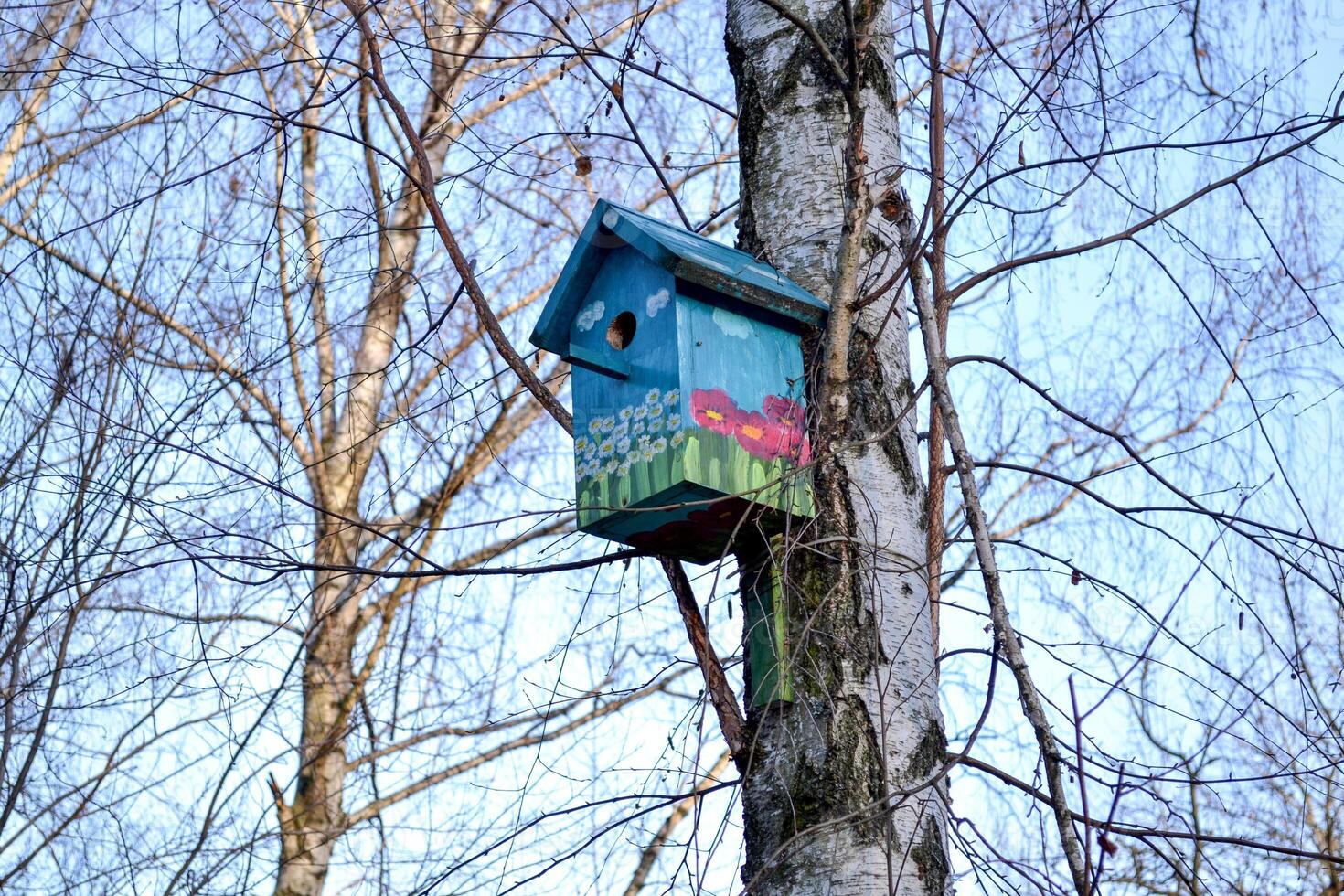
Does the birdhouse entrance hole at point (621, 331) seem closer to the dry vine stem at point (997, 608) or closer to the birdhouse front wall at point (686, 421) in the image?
the birdhouse front wall at point (686, 421)

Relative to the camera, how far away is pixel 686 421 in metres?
2.24

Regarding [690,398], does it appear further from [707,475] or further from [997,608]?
[997,608]

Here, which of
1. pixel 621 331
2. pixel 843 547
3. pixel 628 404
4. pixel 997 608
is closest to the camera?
pixel 997 608

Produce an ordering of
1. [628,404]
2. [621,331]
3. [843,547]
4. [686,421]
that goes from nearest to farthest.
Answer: [843,547], [686,421], [628,404], [621,331]

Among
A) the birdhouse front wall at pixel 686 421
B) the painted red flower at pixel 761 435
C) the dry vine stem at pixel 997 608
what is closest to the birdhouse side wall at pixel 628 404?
the birdhouse front wall at pixel 686 421

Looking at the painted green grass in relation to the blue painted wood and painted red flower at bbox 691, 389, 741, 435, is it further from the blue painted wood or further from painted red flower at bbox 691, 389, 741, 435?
the blue painted wood

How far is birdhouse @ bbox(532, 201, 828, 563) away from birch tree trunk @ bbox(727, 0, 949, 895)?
8 cm

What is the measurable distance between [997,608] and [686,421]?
0.67 m

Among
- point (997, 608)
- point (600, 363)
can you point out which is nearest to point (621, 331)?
point (600, 363)

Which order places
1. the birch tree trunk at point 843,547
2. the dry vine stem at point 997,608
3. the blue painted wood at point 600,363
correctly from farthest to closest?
the blue painted wood at point 600,363
the birch tree trunk at point 843,547
the dry vine stem at point 997,608

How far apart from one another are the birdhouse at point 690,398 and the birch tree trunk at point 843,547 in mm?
82

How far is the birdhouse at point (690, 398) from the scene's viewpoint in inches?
88.1

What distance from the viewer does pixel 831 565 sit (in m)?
2.14

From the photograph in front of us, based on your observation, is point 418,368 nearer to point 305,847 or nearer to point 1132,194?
point 305,847
